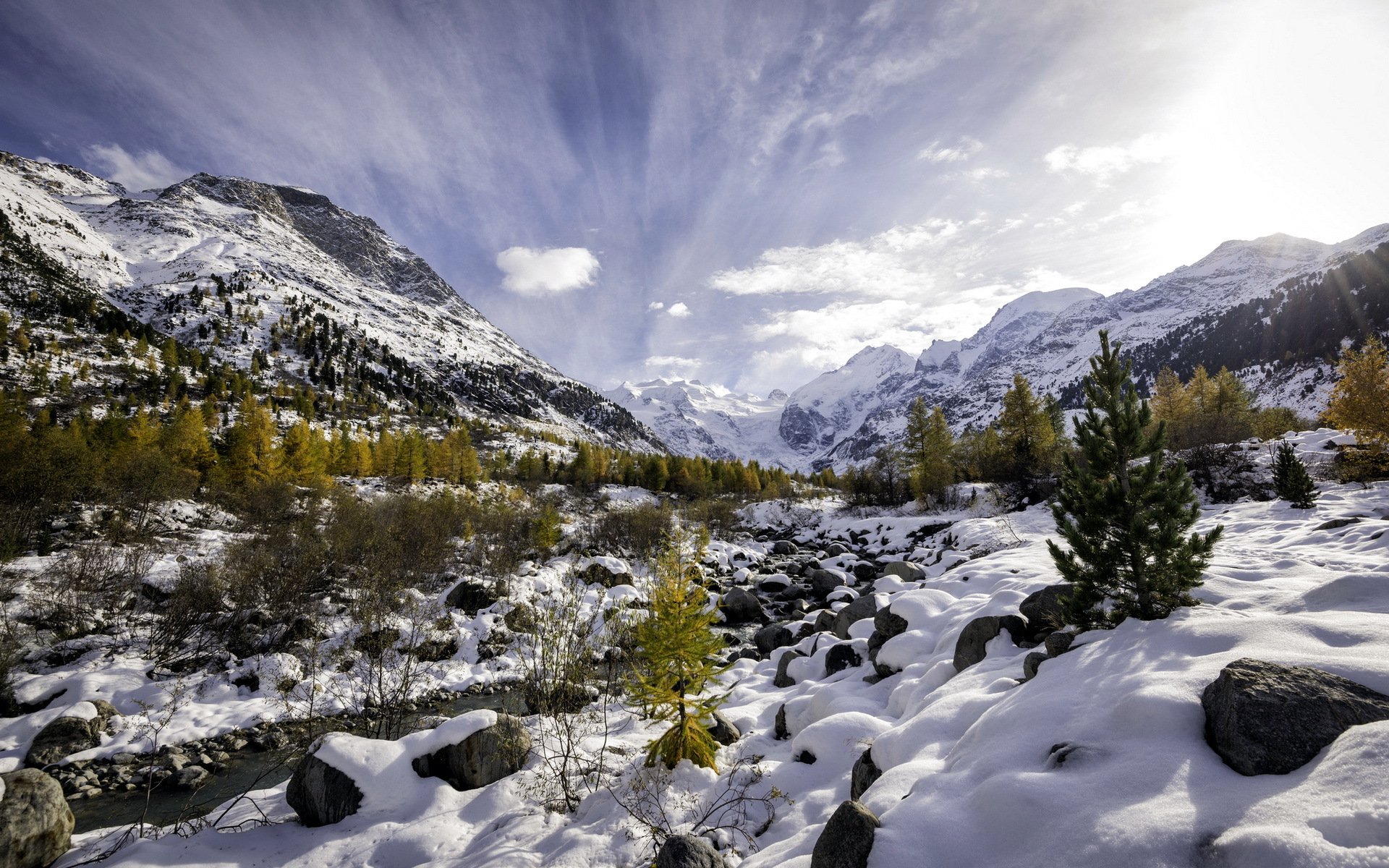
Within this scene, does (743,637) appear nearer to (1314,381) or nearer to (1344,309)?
(1314,381)

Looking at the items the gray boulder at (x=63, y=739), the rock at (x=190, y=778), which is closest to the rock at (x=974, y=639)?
the rock at (x=190, y=778)

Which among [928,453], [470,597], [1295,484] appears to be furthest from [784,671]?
[928,453]

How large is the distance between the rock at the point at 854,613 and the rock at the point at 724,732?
624 cm

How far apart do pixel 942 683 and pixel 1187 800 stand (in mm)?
6547

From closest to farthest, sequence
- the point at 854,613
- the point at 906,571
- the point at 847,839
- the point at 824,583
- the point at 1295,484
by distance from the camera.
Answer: the point at 847,839, the point at 854,613, the point at 1295,484, the point at 906,571, the point at 824,583

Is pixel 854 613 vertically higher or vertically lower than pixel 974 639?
lower

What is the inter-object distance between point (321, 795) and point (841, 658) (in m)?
11.6

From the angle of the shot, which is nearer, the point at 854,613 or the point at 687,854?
the point at 687,854

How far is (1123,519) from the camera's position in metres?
7.78

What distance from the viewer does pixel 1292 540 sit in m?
12.2

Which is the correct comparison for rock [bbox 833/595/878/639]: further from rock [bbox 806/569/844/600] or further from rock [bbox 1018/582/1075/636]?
rock [bbox 806/569/844/600]

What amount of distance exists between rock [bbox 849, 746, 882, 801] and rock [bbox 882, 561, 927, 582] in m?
14.9

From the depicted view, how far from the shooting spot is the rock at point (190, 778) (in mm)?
11719

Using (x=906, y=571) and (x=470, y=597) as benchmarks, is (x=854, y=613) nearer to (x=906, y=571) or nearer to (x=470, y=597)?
(x=906, y=571)
